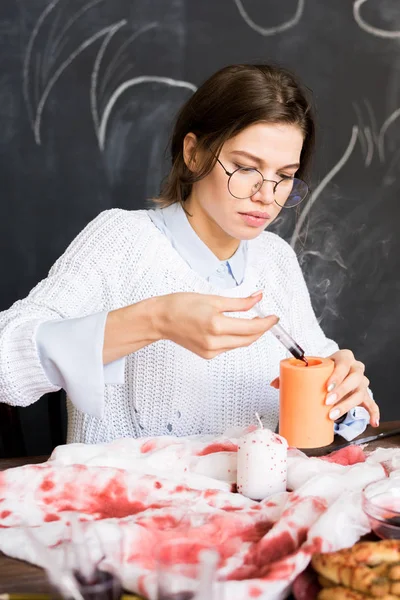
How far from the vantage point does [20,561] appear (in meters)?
1.00

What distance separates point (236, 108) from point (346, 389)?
669mm

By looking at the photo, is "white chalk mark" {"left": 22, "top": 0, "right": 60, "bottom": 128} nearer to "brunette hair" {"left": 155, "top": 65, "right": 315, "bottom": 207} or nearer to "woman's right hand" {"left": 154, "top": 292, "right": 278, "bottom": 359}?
"brunette hair" {"left": 155, "top": 65, "right": 315, "bottom": 207}

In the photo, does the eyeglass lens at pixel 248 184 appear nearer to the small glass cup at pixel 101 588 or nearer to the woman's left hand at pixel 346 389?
the woman's left hand at pixel 346 389

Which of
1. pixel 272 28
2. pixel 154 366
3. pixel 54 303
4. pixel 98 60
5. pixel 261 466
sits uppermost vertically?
pixel 272 28

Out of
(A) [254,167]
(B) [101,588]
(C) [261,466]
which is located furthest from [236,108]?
(B) [101,588]

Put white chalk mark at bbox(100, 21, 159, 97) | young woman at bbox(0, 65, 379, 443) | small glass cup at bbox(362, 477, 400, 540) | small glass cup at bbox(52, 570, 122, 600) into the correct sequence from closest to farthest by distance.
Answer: small glass cup at bbox(52, 570, 122, 600), small glass cup at bbox(362, 477, 400, 540), young woman at bbox(0, 65, 379, 443), white chalk mark at bbox(100, 21, 159, 97)

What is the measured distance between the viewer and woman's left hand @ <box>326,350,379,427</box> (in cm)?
146

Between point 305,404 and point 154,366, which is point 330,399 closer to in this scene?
point 305,404

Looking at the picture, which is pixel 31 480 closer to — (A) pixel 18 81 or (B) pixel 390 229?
(A) pixel 18 81

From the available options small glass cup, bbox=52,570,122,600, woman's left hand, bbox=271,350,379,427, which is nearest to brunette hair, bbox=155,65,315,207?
woman's left hand, bbox=271,350,379,427

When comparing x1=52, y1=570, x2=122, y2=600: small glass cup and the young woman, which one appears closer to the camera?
x1=52, y1=570, x2=122, y2=600: small glass cup

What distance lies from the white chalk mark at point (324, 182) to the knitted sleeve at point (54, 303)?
1.05 m

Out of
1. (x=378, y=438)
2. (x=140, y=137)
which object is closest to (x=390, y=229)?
(x=140, y=137)

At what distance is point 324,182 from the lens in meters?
2.81
